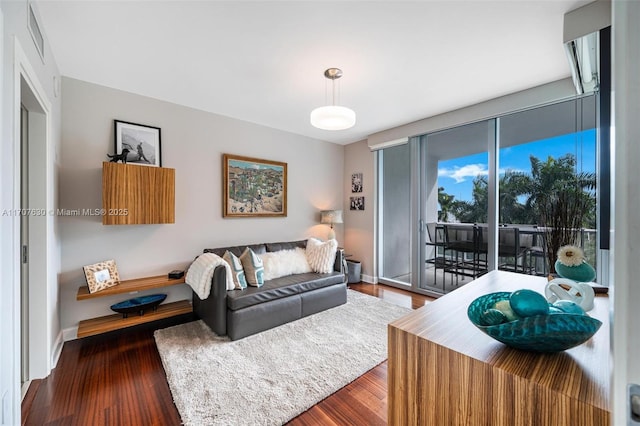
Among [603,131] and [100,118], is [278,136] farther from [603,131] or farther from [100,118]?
[603,131]

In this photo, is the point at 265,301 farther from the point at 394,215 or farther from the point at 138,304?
the point at 394,215

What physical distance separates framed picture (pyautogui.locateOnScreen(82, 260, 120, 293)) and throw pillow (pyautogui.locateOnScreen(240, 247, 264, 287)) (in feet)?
4.10

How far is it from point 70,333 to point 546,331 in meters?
3.63

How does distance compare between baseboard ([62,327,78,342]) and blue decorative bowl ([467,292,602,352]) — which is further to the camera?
baseboard ([62,327,78,342])

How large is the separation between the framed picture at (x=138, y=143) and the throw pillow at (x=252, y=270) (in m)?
1.49

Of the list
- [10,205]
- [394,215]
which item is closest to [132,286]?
[10,205]

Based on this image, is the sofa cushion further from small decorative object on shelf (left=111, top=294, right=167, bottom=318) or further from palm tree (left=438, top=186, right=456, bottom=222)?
palm tree (left=438, top=186, right=456, bottom=222)

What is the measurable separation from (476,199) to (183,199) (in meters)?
3.74

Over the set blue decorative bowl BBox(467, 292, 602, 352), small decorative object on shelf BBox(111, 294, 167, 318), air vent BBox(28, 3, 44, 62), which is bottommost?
small decorative object on shelf BBox(111, 294, 167, 318)

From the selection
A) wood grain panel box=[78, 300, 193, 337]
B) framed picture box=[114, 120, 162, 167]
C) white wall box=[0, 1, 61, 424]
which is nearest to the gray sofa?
wood grain panel box=[78, 300, 193, 337]

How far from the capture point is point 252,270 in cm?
289

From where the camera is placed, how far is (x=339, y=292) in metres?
3.40

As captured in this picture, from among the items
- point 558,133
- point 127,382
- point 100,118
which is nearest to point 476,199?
point 558,133

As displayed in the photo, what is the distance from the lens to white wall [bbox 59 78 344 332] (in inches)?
100
